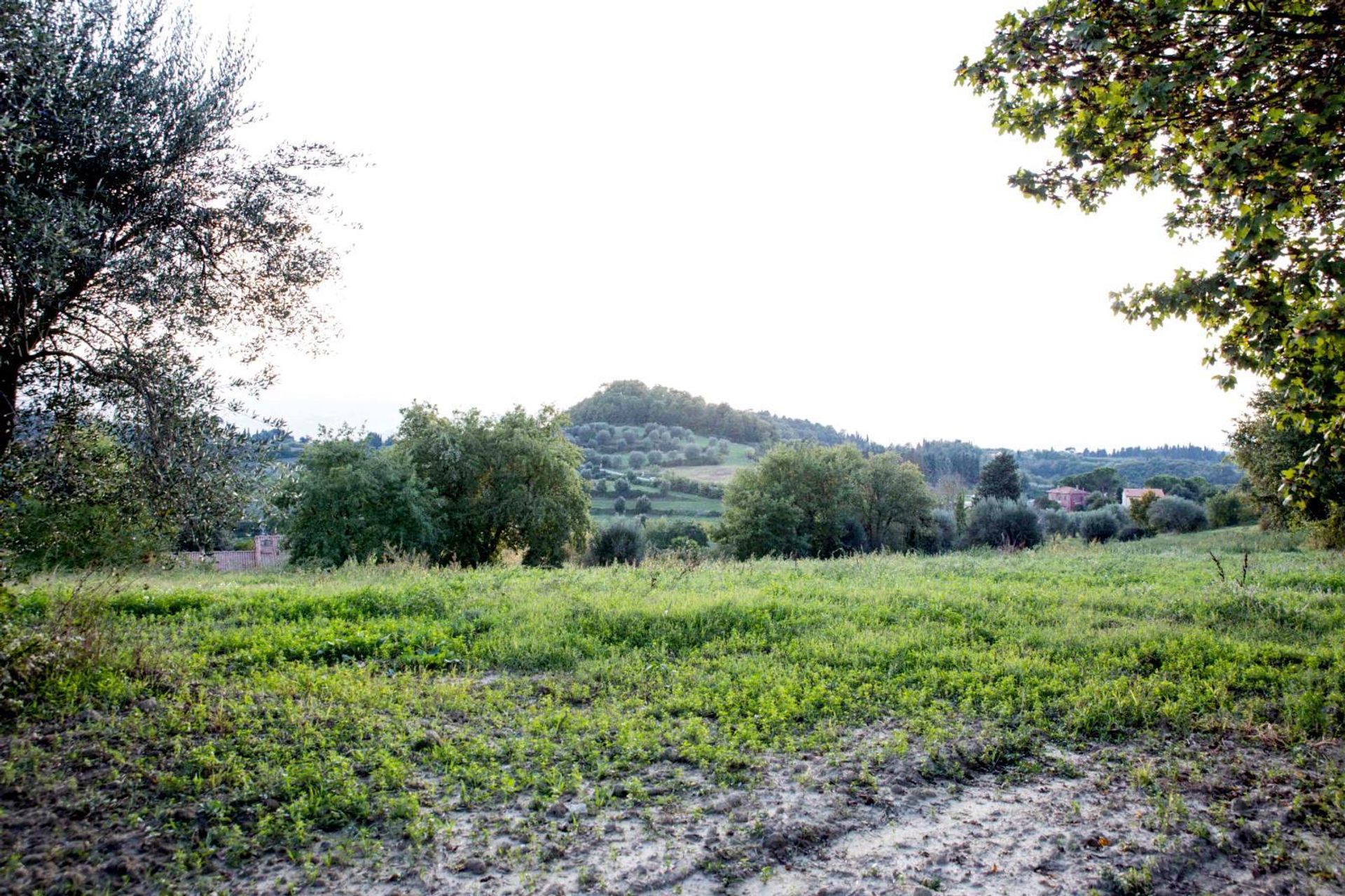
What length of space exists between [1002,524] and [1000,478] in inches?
588

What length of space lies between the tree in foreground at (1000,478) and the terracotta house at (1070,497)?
2320cm

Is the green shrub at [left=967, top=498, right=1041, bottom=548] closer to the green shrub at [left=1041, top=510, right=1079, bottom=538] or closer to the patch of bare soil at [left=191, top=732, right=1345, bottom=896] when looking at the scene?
the green shrub at [left=1041, top=510, right=1079, bottom=538]

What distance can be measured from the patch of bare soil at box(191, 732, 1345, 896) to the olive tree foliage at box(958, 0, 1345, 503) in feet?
10.4

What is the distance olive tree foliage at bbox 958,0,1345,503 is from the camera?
221 inches

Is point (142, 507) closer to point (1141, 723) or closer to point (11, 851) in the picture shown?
point (11, 851)

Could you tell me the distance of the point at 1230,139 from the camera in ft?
20.4

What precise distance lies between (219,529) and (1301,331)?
362 inches

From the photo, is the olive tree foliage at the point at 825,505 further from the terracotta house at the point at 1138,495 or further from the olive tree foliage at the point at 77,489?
the olive tree foliage at the point at 77,489

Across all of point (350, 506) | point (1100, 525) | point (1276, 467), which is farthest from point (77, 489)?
point (1100, 525)

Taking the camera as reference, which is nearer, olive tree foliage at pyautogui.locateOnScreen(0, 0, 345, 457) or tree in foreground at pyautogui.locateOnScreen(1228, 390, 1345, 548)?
olive tree foliage at pyautogui.locateOnScreen(0, 0, 345, 457)

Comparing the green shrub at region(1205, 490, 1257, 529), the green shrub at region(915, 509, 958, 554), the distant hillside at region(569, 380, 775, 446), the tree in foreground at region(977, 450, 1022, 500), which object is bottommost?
the green shrub at region(915, 509, 958, 554)

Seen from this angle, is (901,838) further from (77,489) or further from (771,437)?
(771,437)

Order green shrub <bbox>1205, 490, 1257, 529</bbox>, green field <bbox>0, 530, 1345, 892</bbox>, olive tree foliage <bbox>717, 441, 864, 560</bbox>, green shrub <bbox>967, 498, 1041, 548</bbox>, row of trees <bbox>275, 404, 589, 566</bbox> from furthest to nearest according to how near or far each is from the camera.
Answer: green shrub <bbox>1205, 490, 1257, 529</bbox> < green shrub <bbox>967, 498, 1041, 548</bbox> < olive tree foliage <bbox>717, 441, 864, 560</bbox> < row of trees <bbox>275, 404, 589, 566</bbox> < green field <bbox>0, 530, 1345, 892</bbox>

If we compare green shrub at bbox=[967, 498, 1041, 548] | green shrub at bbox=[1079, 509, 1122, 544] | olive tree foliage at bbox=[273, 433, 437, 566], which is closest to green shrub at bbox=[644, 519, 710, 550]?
green shrub at bbox=[967, 498, 1041, 548]
